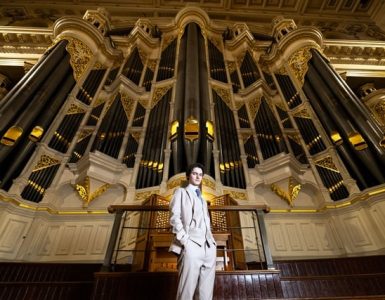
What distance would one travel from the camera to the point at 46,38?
9.40 metres

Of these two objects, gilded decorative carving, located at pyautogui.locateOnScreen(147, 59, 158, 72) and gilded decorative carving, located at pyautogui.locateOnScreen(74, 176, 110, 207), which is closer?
gilded decorative carving, located at pyautogui.locateOnScreen(74, 176, 110, 207)

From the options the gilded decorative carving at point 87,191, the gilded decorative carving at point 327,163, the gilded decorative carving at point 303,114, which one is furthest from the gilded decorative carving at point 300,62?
the gilded decorative carving at point 87,191

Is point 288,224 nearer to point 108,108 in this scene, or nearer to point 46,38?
point 108,108

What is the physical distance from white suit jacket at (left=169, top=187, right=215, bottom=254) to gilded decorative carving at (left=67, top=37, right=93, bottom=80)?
272 inches

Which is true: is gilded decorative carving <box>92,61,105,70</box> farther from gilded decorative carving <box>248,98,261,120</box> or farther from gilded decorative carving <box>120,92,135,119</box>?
gilded decorative carving <box>248,98,261,120</box>

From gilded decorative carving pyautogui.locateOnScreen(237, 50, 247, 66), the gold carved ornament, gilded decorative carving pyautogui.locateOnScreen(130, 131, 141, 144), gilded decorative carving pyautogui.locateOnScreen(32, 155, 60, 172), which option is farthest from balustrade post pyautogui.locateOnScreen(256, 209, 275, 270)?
gilded decorative carving pyautogui.locateOnScreen(237, 50, 247, 66)

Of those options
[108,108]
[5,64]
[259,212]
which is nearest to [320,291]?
[259,212]

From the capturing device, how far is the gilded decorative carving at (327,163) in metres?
5.61

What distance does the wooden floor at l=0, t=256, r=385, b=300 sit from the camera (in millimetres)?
2461

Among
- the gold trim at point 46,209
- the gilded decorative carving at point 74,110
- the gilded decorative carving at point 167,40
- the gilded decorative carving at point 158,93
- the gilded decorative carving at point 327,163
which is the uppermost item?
the gilded decorative carving at point 167,40

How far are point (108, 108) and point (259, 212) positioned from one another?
5.43 metres

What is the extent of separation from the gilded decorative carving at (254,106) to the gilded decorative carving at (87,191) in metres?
4.40

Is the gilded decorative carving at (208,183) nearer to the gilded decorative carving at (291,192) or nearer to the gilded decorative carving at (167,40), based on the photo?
the gilded decorative carving at (291,192)

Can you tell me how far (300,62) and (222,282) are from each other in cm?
781
